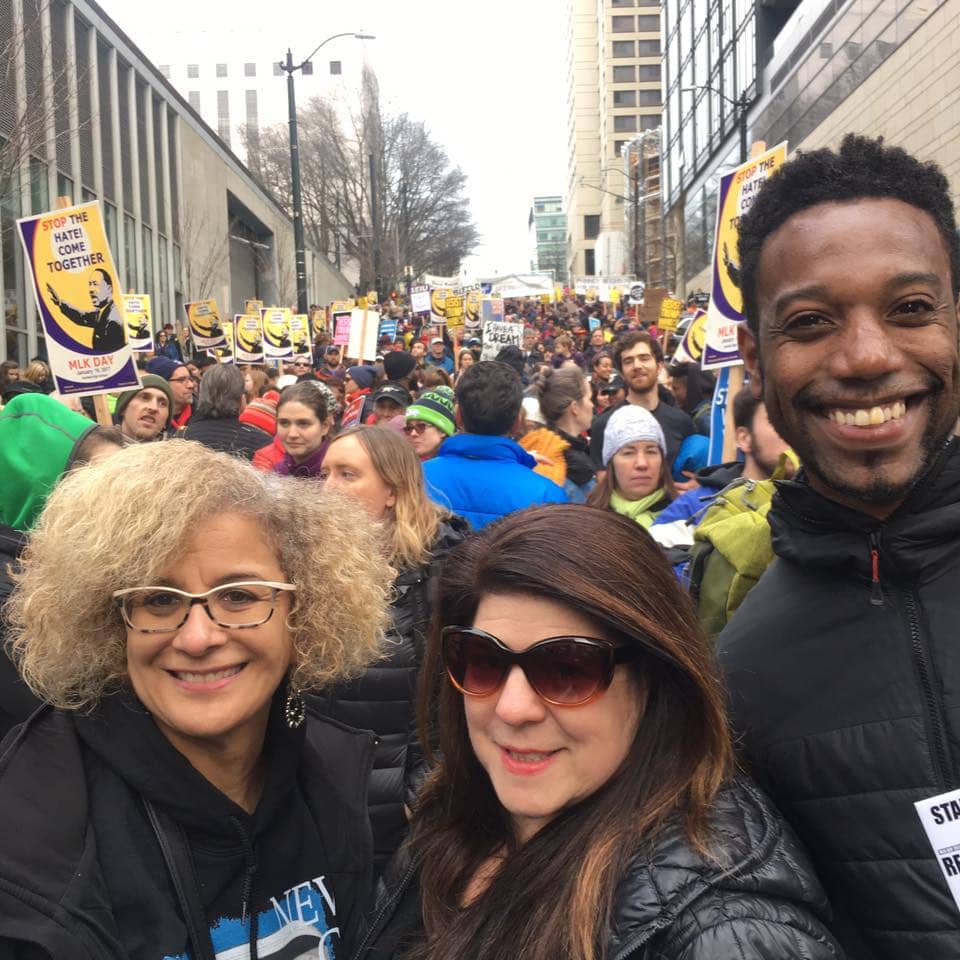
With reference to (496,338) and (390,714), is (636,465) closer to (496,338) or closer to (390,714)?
(390,714)

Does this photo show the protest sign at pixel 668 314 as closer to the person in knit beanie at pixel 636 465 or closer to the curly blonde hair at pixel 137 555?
the person in knit beanie at pixel 636 465

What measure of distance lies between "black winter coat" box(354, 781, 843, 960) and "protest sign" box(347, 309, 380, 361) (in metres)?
15.8

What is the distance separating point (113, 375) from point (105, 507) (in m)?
5.27

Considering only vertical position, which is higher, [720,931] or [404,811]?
[720,931]

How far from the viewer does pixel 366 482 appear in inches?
158

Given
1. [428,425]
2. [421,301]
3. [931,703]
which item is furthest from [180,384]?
[421,301]

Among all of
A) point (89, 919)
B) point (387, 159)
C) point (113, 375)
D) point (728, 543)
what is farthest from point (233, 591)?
point (387, 159)

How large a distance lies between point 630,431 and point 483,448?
0.74m

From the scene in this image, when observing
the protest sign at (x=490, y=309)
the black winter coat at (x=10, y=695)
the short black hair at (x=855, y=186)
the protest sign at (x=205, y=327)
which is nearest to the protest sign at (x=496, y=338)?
the protest sign at (x=205, y=327)

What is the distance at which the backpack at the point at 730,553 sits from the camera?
2.65 metres

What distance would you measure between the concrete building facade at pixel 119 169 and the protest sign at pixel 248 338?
4035 millimetres

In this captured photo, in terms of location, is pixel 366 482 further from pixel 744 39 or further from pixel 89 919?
pixel 744 39

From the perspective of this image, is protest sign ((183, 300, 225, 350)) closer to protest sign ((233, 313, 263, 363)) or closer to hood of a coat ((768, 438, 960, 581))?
protest sign ((233, 313, 263, 363))

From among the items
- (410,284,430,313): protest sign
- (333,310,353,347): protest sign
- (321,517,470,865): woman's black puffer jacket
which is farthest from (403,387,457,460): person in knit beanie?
(410,284,430,313): protest sign
